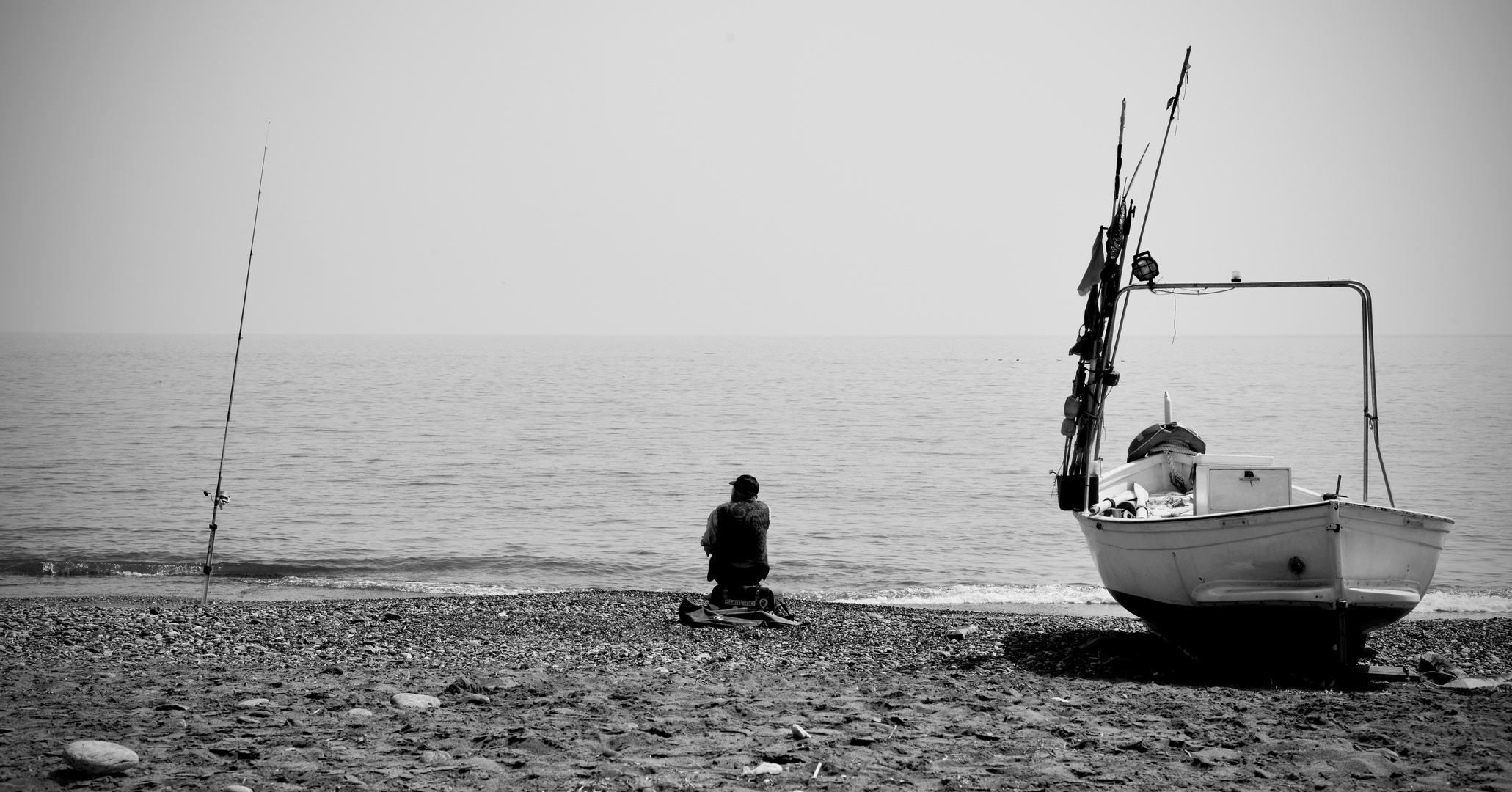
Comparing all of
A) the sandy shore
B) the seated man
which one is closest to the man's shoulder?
the seated man

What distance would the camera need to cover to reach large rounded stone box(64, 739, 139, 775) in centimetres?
591

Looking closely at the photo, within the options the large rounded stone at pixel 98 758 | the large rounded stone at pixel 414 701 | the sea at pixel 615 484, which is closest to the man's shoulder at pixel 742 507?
the large rounded stone at pixel 414 701

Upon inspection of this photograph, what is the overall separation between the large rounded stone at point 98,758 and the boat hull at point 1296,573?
8.31 m

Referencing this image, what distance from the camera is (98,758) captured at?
234 inches

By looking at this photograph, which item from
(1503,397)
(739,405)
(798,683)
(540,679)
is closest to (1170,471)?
(798,683)

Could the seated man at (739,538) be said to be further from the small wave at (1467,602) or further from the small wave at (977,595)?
the small wave at (1467,602)

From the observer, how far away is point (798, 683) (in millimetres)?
8727

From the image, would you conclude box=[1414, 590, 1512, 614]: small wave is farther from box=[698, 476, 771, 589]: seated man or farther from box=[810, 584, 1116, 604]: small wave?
box=[698, 476, 771, 589]: seated man

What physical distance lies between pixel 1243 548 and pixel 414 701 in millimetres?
6994

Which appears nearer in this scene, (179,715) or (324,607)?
(179,715)

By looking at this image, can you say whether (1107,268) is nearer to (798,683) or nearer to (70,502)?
(798,683)

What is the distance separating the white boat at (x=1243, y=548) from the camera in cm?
945

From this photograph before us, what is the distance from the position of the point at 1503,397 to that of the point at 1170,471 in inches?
2796

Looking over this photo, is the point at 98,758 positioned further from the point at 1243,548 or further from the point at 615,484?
the point at 615,484
